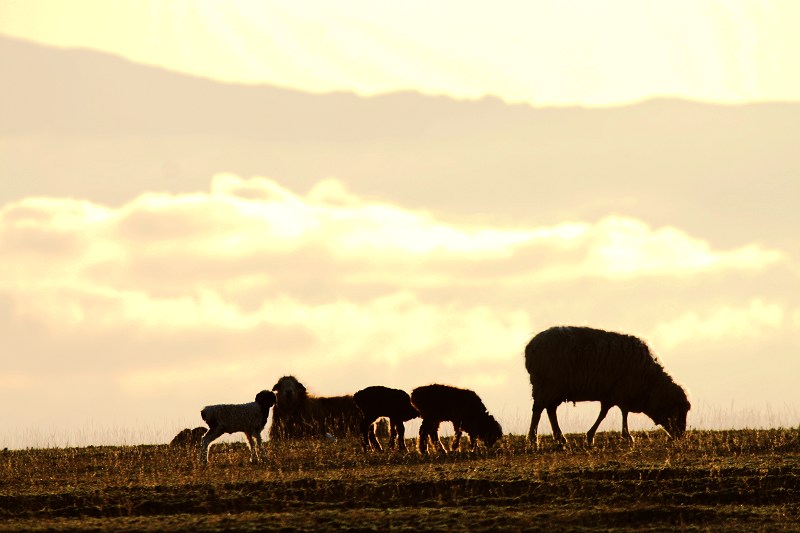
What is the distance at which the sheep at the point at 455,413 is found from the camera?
28.3 metres

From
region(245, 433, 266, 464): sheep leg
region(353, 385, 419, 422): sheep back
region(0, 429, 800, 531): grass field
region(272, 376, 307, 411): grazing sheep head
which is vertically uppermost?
region(272, 376, 307, 411): grazing sheep head

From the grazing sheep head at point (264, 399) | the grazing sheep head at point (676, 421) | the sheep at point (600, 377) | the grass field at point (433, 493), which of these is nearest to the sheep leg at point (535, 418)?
the sheep at point (600, 377)

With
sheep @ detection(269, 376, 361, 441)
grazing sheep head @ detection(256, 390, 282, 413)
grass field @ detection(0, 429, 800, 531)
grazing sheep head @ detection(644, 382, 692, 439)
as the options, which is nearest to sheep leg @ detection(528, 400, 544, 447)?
grazing sheep head @ detection(644, 382, 692, 439)

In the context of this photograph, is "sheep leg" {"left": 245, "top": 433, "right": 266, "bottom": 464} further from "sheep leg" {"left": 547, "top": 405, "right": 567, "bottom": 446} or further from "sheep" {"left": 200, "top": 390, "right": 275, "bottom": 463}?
"sheep leg" {"left": 547, "top": 405, "right": 567, "bottom": 446}

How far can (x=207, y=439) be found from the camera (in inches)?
1040

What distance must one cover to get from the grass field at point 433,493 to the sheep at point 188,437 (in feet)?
21.7

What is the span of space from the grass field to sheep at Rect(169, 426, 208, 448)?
6.60 m

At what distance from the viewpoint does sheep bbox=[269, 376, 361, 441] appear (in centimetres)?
3412

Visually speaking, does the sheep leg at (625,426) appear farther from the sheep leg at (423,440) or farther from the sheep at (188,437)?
the sheep at (188,437)

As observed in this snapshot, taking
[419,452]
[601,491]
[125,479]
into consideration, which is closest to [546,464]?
[601,491]

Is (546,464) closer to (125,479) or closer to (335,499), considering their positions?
(335,499)

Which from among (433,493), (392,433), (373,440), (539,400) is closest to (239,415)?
(373,440)

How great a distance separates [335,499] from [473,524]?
2.99 meters

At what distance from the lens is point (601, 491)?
20.9 meters
